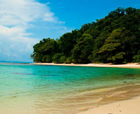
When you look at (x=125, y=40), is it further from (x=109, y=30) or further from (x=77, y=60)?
(x=77, y=60)

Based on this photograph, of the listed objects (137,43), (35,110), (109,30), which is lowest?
(35,110)

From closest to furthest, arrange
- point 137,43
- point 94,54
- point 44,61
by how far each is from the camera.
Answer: point 137,43, point 94,54, point 44,61

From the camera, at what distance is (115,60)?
4572 cm

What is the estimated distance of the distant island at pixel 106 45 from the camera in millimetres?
45531

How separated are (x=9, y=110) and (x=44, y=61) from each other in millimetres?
75036

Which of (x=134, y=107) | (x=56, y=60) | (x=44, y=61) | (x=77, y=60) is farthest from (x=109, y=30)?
(x=134, y=107)

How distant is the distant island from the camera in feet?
149

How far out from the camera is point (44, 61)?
78812mm

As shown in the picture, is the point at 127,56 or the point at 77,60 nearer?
the point at 127,56

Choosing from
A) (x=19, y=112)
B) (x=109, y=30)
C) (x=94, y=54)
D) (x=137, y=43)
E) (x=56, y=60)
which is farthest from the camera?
(x=56, y=60)

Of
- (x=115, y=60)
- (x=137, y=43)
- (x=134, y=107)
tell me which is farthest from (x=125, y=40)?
(x=134, y=107)

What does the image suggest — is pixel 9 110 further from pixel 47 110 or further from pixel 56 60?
pixel 56 60

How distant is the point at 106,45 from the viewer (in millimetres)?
47156

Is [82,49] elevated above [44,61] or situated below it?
above
